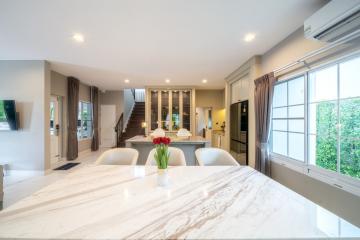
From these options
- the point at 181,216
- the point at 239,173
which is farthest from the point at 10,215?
the point at 239,173

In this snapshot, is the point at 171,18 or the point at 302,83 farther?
the point at 302,83

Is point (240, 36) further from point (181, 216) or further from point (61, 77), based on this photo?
point (61, 77)

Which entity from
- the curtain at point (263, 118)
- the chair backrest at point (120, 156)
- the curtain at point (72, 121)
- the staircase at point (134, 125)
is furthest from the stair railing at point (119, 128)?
the curtain at point (263, 118)

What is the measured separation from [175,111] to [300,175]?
5074mm

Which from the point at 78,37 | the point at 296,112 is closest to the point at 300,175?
the point at 296,112

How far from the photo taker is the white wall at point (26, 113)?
4129mm

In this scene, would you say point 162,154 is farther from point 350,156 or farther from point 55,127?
point 55,127

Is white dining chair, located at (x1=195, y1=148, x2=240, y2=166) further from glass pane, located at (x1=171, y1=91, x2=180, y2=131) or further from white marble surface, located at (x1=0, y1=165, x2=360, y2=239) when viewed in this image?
glass pane, located at (x1=171, y1=91, x2=180, y2=131)

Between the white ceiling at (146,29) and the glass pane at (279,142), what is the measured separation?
1682mm

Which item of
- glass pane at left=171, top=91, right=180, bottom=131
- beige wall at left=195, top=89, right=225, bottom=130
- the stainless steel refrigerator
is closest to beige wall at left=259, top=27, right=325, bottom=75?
the stainless steel refrigerator

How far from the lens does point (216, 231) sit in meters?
0.82

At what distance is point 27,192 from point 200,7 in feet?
14.0

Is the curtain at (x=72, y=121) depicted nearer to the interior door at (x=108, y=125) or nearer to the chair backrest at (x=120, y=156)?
the interior door at (x=108, y=125)

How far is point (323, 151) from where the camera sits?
229 cm
